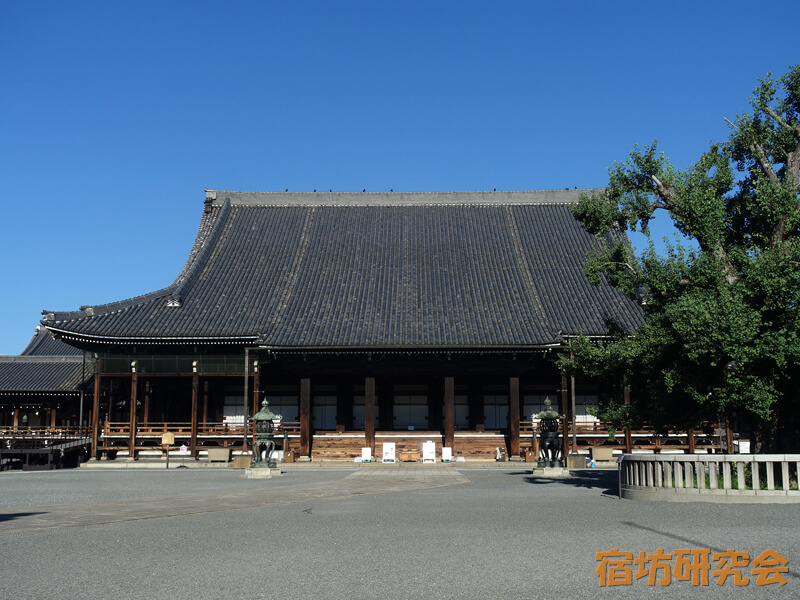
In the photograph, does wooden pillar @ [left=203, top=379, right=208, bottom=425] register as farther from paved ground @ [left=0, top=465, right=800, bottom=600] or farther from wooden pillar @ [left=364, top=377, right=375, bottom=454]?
paved ground @ [left=0, top=465, right=800, bottom=600]

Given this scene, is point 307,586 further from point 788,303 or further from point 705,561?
point 788,303

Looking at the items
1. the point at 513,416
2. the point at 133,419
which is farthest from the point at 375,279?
the point at 133,419

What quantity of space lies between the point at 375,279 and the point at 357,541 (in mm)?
25712

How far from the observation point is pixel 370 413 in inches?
1196

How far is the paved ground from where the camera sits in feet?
22.1

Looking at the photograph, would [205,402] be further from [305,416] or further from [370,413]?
[370,413]

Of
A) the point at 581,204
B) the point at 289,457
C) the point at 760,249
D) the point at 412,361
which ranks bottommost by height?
the point at 289,457

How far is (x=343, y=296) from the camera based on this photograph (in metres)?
33.4

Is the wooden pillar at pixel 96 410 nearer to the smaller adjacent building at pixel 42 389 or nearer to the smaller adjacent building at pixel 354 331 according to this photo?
the smaller adjacent building at pixel 354 331

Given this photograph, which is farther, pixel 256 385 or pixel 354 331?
pixel 354 331

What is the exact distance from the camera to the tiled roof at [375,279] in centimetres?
3020

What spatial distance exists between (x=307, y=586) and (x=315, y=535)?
3131mm

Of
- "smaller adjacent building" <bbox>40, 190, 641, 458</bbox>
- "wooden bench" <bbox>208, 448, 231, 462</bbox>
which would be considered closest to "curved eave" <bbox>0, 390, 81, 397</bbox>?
"smaller adjacent building" <bbox>40, 190, 641, 458</bbox>

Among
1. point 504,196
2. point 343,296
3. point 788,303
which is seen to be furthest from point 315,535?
point 504,196
